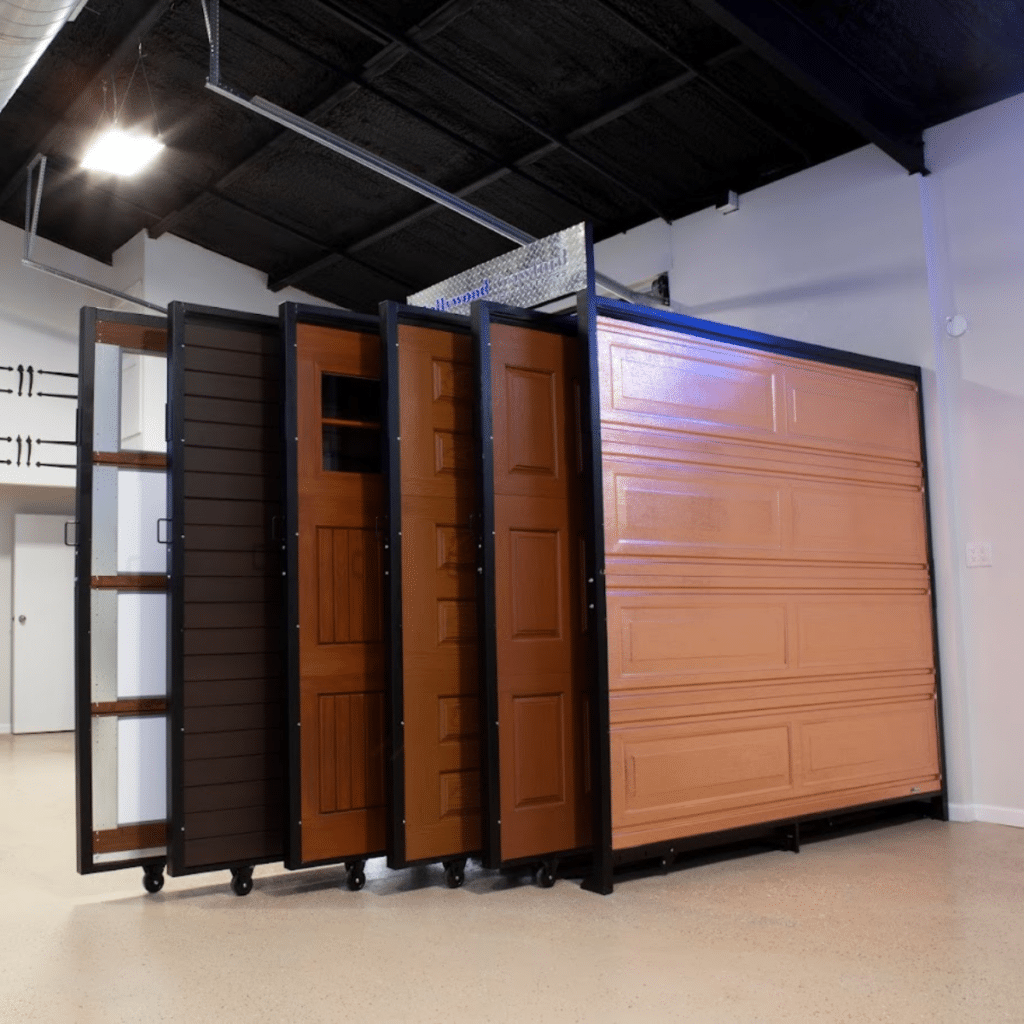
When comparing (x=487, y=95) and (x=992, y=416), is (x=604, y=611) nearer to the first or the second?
(x=992, y=416)

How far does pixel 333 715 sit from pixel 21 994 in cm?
167

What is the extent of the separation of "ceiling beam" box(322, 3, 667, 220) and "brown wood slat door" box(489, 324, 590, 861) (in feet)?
9.74

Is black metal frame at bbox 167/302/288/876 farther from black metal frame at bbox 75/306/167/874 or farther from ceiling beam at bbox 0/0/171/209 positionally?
ceiling beam at bbox 0/0/171/209

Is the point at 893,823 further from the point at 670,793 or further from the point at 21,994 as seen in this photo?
the point at 21,994

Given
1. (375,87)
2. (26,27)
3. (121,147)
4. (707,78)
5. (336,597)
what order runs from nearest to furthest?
(336,597), (26,27), (707,78), (375,87), (121,147)

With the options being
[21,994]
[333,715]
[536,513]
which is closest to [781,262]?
[536,513]

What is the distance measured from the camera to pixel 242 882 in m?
4.75

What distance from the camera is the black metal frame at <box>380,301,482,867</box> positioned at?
4.70m

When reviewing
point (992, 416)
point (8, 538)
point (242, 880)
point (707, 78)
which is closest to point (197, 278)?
point (8, 538)

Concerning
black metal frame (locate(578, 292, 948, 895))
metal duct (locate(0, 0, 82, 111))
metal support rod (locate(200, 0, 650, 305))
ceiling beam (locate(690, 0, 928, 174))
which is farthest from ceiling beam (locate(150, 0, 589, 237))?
black metal frame (locate(578, 292, 948, 895))

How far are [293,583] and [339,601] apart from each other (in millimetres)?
233

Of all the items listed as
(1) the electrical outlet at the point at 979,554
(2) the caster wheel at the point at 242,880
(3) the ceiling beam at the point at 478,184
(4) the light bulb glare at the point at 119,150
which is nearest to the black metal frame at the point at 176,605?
(2) the caster wheel at the point at 242,880

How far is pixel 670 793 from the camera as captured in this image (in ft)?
16.3

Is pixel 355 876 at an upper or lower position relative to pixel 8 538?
lower
